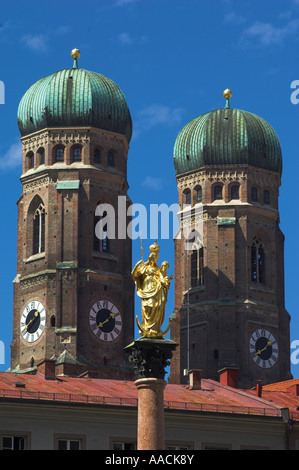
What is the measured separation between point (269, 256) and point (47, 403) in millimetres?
49598

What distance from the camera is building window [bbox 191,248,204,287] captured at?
11731 centimetres

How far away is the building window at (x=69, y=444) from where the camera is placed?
6999 centimetres

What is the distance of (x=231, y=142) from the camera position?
11894 cm

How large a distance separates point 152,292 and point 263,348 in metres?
61.2

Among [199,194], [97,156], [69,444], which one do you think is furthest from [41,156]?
[69,444]

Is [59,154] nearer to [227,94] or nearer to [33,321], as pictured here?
[33,321]

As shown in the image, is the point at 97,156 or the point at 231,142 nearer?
the point at 97,156

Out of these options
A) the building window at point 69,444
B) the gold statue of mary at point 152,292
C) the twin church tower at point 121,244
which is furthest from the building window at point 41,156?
the gold statue of mary at point 152,292

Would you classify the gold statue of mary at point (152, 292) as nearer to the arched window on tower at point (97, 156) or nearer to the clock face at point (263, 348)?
the arched window on tower at point (97, 156)

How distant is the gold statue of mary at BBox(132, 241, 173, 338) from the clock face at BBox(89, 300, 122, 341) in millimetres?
51309

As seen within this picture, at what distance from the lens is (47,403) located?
70250 millimetres

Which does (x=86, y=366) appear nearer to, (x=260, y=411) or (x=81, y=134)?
(x=81, y=134)
